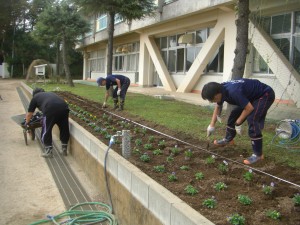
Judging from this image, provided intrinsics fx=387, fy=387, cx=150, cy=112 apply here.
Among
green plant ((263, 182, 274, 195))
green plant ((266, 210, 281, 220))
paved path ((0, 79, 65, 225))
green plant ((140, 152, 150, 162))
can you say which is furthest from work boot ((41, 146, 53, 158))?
green plant ((266, 210, 281, 220))

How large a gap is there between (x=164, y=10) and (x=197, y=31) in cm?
188

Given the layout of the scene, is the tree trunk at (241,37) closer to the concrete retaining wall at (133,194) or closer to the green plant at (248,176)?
the concrete retaining wall at (133,194)

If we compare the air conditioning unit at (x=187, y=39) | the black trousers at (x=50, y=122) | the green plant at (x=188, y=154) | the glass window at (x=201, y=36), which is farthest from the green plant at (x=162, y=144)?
the air conditioning unit at (x=187, y=39)

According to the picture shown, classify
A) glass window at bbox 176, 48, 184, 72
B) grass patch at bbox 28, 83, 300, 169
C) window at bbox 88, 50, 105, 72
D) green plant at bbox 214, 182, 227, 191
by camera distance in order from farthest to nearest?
window at bbox 88, 50, 105, 72, glass window at bbox 176, 48, 184, 72, grass patch at bbox 28, 83, 300, 169, green plant at bbox 214, 182, 227, 191

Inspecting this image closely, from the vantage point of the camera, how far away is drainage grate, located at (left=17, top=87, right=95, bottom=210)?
18.4ft

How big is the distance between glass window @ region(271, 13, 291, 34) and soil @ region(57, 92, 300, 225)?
7025 millimetres

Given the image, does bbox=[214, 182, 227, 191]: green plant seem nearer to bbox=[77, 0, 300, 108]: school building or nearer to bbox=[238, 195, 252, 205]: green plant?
bbox=[238, 195, 252, 205]: green plant

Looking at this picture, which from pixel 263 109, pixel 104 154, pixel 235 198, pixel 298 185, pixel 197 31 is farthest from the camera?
pixel 197 31

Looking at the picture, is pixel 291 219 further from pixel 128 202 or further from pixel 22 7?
pixel 22 7

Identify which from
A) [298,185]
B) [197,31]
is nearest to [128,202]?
→ [298,185]

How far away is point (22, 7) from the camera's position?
162 feet

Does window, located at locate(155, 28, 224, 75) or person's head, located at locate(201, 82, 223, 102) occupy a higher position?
window, located at locate(155, 28, 224, 75)

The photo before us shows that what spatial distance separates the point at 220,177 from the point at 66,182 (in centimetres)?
280

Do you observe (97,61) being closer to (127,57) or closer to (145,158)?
(127,57)
